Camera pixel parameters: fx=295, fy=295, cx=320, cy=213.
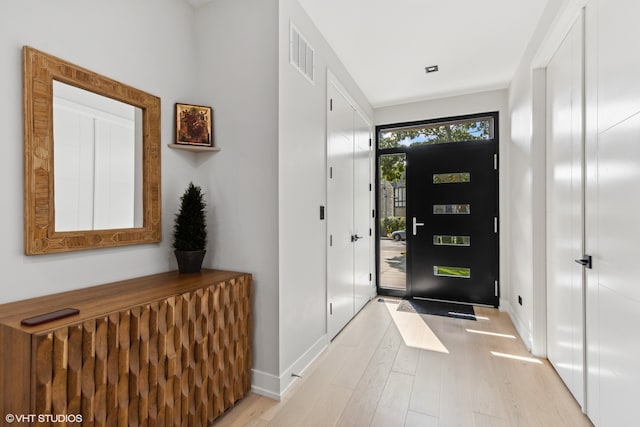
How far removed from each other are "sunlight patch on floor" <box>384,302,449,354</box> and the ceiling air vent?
2417 millimetres

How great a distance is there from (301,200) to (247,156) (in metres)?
0.49

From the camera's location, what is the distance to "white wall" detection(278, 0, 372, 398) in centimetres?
192

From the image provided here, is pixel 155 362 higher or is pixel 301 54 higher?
pixel 301 54

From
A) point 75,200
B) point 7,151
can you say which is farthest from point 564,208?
point 7,151

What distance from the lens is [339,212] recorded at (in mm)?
2895

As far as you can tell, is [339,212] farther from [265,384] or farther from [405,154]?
[405,154]

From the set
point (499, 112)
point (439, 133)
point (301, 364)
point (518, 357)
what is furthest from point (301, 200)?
point (499, 112)

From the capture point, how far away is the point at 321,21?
2.32 metres

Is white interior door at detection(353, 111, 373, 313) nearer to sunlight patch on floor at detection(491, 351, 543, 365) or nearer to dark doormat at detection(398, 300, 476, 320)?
dark doormat at detection(398, 300, 476, 320)

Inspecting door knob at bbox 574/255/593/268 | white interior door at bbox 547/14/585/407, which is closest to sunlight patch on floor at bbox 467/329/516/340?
white interior door at bbox 547/14/585/407

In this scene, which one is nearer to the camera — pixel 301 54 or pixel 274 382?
pixel 274 382

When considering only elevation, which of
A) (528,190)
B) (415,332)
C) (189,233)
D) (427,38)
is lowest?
(415,332)

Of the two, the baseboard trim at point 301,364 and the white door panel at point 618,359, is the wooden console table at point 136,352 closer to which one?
the baseboard trim at point 301,364

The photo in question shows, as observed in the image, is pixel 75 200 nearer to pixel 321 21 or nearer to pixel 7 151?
pixel 7 151
